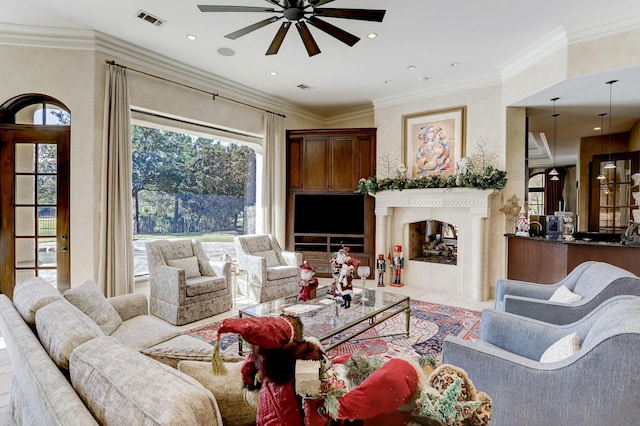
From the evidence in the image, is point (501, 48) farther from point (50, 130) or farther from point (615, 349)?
point (50, 130)

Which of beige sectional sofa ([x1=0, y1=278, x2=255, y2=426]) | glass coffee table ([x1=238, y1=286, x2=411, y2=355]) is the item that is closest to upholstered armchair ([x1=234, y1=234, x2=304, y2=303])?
glass coffee table ([x1=238, y1=286, x2=411, y2=355])

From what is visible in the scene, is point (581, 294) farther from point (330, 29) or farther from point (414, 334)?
point (330, 29)

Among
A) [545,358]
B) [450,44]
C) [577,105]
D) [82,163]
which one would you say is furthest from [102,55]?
[577,105]

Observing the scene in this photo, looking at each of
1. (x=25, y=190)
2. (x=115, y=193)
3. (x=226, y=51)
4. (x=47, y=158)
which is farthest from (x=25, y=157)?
(x=226, y=51)

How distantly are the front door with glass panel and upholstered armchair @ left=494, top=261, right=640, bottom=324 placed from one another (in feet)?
15.5

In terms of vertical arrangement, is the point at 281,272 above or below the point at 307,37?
below

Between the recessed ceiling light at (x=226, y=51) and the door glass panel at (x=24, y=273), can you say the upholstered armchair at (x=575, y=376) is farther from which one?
the door glass panel at (x=24, y=273)

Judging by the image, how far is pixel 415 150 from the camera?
5.68 meters

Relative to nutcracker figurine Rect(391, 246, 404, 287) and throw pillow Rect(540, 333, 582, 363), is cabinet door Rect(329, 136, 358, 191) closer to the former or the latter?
nutcracker figurine Rect(391, 246, 404, 287)

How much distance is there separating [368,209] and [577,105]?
11.2 ft

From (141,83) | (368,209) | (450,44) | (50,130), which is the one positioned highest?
(450,44)

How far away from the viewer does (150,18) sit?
11.4 ft

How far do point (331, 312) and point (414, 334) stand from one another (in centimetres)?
109

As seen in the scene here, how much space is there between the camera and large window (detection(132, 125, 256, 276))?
4.60 meters
